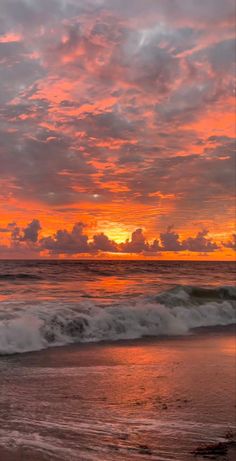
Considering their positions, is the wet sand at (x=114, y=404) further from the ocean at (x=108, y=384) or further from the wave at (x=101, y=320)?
the wave at (x=101, y=320)

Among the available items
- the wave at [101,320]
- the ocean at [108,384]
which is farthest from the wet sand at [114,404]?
the wave at [101,320]

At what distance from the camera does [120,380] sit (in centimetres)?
819

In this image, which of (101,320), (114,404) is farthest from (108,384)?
(101,320)

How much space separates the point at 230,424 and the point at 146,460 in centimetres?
176

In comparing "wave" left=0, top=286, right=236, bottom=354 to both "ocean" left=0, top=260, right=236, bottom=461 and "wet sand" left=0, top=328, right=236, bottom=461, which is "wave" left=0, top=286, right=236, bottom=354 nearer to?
"ocean" left=0, top=260, right=236, bottom=461

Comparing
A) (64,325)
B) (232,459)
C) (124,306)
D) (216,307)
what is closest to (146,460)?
(232,459)

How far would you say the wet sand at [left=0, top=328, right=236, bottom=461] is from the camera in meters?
4.92

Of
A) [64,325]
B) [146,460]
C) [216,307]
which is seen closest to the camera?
[146,460]

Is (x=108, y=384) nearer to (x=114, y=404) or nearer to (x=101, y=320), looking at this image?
(x=114, y=404)

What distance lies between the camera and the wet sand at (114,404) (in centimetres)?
492

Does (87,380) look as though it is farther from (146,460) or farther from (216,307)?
(216,307)

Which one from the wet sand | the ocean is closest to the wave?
the ocean

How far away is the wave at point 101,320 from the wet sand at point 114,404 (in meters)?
1.19

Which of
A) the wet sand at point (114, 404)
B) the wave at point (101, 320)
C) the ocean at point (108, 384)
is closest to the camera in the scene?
the wet sand at point (114, 404)
